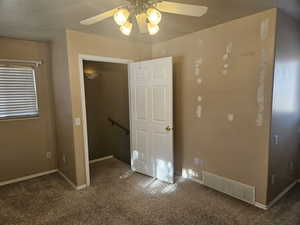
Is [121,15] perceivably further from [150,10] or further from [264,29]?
[264,29]

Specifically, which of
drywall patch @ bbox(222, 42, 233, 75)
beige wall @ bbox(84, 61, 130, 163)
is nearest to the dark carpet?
beige wall @ bbox(84, 61, 130, 163)

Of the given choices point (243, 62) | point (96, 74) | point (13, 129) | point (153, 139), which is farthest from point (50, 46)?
point (243, 62)

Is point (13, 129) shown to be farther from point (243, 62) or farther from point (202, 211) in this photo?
point (243, 62)

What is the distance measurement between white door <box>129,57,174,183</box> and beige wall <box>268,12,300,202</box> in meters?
1.40

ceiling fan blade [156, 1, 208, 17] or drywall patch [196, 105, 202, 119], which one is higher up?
ceiling fan blade [156, 1, 208, 17]

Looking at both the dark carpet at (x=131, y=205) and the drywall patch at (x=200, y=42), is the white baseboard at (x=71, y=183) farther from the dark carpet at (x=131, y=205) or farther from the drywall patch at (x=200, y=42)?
the drywall patch at (x=200, y=42)

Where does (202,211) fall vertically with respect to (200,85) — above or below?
below

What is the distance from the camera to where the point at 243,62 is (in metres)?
2.40

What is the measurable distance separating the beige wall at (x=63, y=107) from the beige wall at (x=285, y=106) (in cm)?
284

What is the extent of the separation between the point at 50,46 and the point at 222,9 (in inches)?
113

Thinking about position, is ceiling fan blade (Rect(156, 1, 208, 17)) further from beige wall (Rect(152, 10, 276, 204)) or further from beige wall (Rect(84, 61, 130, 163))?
beige wall (Rect(84, 61, 130, 163))

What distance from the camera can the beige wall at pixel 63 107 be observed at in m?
2.89

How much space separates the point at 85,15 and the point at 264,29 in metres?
2.13

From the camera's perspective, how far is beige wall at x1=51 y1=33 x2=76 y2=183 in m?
A: 2.89
